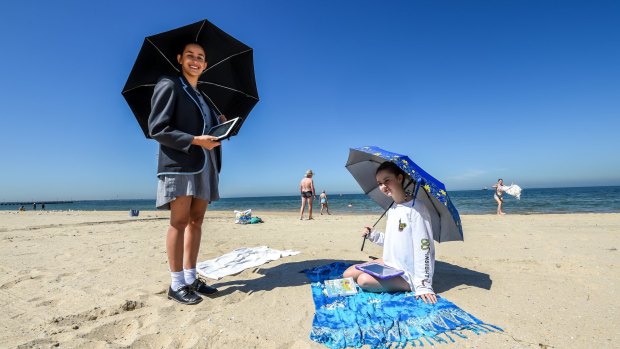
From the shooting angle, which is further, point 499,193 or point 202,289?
point 499,193

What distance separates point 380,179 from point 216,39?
2.44 metres

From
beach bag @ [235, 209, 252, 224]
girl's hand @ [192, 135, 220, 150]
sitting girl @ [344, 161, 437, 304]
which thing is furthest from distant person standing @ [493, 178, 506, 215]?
girl's hand @ [192, 135, 220, 150]

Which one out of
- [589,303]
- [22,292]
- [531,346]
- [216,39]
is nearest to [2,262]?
[22,292]

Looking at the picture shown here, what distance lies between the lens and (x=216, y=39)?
3.28 m

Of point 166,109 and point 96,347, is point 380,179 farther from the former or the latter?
point 96,347

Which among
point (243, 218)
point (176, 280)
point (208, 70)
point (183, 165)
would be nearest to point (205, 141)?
point (183, 165)

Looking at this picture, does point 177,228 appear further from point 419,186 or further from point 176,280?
point 419,186

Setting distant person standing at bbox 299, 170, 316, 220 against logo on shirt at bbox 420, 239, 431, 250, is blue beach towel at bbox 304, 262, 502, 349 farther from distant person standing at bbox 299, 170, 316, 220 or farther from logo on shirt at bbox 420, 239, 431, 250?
distant person standing at bbox 299, 170, 316, 220

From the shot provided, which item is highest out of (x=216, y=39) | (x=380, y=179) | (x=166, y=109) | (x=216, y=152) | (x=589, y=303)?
(x=216, y=39)

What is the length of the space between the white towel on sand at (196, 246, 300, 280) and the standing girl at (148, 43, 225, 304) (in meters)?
0.72

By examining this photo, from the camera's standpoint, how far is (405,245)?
281 cm

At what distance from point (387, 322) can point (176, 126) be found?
2534 millimetres

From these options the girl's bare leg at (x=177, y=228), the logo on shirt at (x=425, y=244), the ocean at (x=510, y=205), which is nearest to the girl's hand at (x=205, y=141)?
the girl's bare leg at (x=177, y=228)

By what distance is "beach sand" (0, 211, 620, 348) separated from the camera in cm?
205
